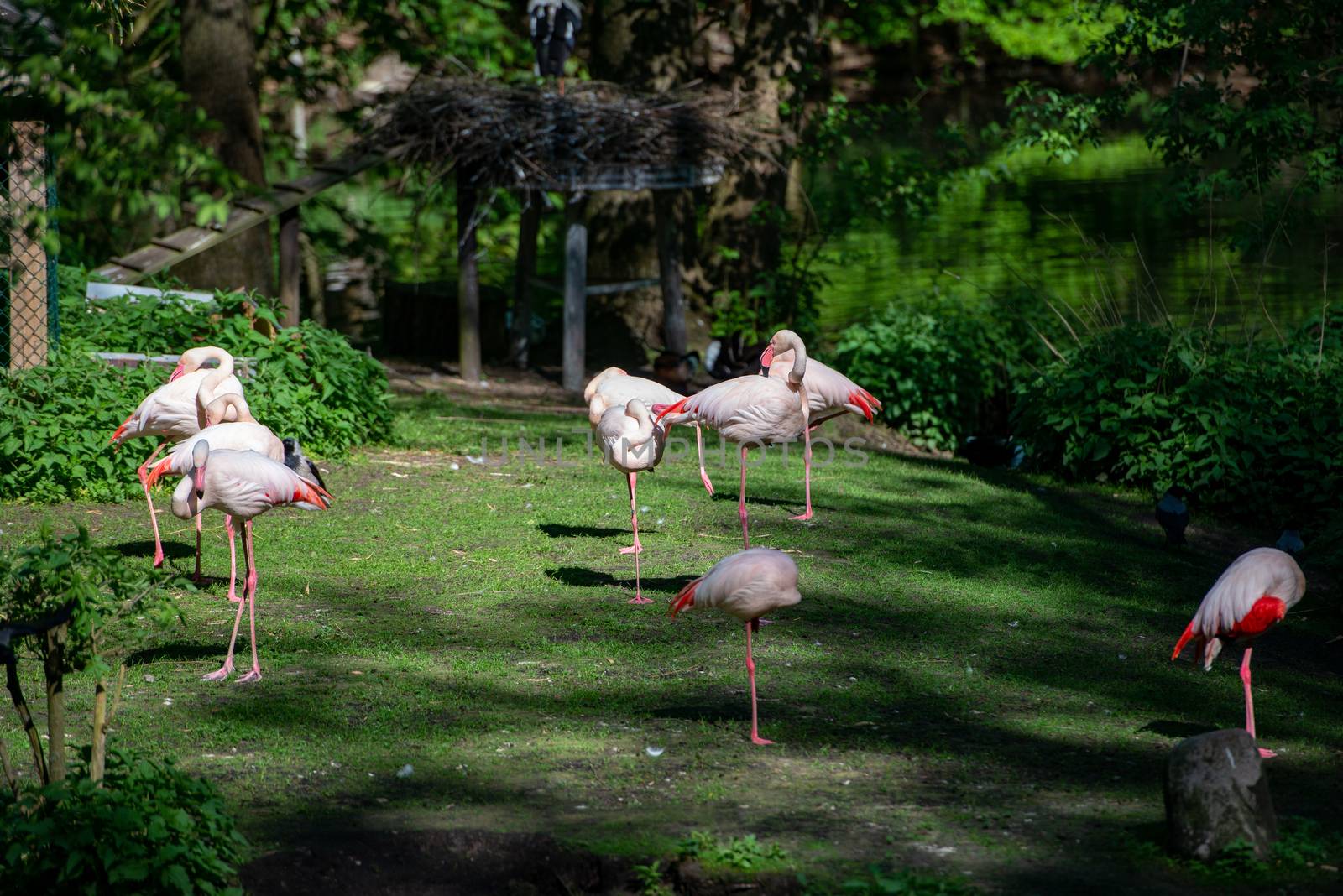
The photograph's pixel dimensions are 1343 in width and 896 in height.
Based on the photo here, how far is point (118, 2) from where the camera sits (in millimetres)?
6535

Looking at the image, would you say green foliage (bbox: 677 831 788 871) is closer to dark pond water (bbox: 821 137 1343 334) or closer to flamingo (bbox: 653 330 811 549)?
flamingo (bbox: 653 330 811 549)

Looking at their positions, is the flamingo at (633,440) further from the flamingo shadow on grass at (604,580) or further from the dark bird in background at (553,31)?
the dark bird in background at (553,31)

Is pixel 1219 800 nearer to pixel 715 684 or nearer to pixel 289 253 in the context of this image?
pixel 715 684

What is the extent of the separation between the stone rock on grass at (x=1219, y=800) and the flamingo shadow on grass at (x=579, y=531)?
16.1 ft

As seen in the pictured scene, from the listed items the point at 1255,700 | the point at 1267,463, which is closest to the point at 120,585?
the point at 1255,700

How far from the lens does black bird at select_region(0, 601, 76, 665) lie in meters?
4.04

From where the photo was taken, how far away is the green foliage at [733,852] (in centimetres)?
460

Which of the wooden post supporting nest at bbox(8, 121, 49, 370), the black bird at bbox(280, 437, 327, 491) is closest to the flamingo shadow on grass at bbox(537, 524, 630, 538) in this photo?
the black bird at bbox(280, 437, 327, 491)

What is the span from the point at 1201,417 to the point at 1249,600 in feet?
19.4

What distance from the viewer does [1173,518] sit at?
9.75 m

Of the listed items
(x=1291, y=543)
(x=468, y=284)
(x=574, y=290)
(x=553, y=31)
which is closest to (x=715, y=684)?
(x=1291, y=543)

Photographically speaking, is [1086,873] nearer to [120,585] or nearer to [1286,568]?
[1286,568]

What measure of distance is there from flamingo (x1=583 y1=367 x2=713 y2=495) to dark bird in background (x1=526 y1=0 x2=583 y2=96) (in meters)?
6.40

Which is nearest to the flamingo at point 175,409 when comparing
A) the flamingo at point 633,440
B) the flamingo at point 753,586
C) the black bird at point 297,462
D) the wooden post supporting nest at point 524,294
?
the black bird at point 297,462
